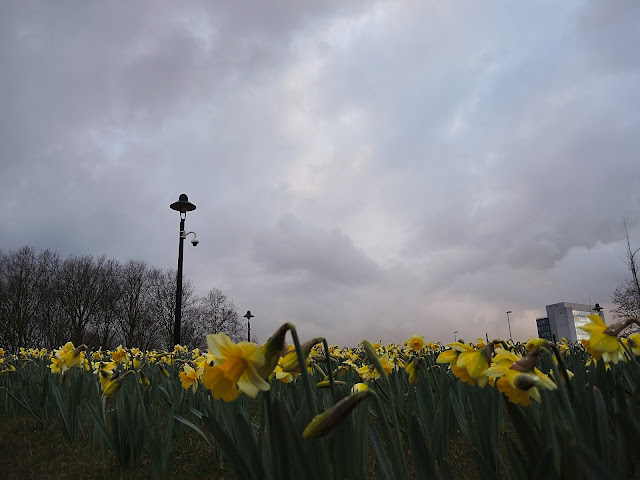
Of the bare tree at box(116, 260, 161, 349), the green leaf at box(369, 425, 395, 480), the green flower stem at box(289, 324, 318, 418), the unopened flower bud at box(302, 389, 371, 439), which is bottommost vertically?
the green leaf at box(369, 425, 395, 480)

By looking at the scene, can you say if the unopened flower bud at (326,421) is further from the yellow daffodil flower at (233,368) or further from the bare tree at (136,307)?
the bare tree at (136,307)

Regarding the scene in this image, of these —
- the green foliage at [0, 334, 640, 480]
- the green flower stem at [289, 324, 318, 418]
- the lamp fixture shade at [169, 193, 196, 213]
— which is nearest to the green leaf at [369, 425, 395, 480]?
the green foliage at [0, 334, 640, 480]

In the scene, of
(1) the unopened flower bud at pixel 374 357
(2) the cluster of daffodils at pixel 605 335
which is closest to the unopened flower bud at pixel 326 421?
(1) the unopened flower bud at pixel 374 357

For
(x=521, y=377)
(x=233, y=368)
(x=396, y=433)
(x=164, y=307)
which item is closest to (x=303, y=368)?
(x=233, y=368)

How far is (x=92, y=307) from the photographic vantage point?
2684 cm

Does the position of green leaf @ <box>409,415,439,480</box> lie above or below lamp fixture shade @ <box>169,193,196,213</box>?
below

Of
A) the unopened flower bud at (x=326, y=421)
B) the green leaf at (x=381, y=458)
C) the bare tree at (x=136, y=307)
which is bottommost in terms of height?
the green leaf at (x=381, y=458)

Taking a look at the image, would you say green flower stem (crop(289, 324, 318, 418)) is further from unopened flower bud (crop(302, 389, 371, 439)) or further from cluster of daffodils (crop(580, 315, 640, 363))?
cluster of daffodils (crop(580, 315, 640, 363))

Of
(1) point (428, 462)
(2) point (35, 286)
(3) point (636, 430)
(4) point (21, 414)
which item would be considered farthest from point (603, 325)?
(2) point (35, 286)

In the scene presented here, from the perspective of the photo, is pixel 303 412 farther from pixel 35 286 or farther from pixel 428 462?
pixel 35 286

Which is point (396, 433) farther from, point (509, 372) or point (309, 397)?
point (309, 397)

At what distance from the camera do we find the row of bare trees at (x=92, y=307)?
80.4ft

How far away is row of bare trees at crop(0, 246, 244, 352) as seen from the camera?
80.4 ft

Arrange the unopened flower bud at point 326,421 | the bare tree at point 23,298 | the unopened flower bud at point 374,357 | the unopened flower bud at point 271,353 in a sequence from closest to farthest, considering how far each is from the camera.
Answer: the unopened flower bud at point 326,421 → the unopened flower bud at point 271,353 → the unopened flower bud at point 374,357 → the bare tree at point 23,298
